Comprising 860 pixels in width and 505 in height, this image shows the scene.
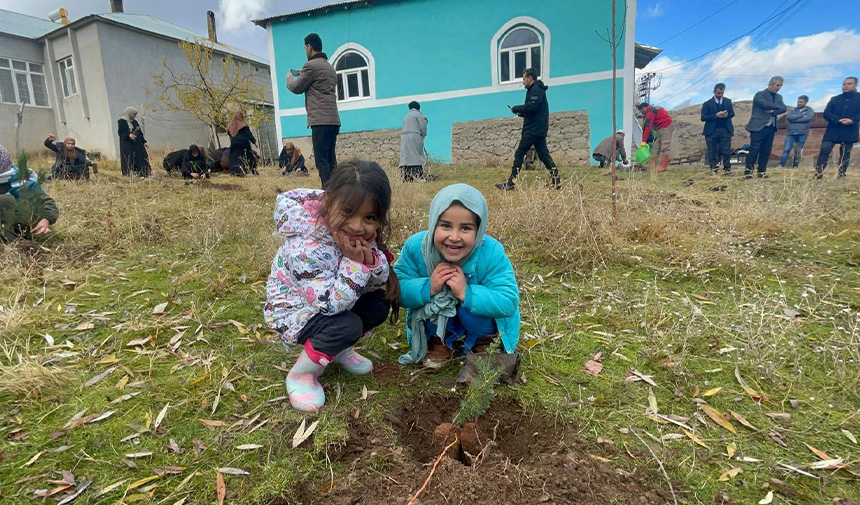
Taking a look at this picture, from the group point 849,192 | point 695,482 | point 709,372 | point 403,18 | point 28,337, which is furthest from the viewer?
point 403,18

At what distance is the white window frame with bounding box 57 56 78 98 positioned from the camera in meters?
18.2

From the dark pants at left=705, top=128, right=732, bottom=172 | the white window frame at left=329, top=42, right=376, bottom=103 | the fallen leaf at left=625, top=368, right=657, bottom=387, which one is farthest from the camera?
the white window frame at left=329, top=42, right=376, bottom=103

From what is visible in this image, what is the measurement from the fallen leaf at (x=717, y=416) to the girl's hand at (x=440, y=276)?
53.7 inches

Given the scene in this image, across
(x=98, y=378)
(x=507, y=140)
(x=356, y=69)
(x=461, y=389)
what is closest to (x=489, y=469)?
(x=461, y=389)

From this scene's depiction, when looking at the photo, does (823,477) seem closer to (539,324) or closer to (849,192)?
(539,324)

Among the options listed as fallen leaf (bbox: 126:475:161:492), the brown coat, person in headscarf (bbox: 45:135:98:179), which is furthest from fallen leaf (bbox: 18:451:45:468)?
person in headscarf (bbox: 45:135:98:179)

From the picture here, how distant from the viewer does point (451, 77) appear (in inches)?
582

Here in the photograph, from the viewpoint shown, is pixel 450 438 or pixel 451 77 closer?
pixel 450 438

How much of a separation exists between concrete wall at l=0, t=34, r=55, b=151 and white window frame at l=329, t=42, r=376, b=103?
13449 mm

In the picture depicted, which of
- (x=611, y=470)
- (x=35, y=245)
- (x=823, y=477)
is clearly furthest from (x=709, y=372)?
(x=35, y=245)

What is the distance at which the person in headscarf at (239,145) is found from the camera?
410 inches

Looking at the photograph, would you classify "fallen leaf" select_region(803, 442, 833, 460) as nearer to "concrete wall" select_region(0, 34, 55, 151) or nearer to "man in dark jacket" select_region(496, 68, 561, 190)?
"man in dark jacket" select_region(496, 68, 561, 190)

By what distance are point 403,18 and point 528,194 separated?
12249mm

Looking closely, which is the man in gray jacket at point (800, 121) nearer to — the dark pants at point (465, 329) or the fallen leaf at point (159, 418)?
the dark pants at point (465, 329)
